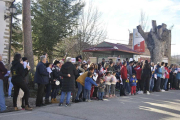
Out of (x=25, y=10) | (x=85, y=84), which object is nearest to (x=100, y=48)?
(x=25, y=10)

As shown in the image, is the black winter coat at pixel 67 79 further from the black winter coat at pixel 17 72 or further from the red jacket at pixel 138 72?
the red jacket at pixel 138 72

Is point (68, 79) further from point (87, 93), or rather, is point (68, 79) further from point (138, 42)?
point (138, 42)

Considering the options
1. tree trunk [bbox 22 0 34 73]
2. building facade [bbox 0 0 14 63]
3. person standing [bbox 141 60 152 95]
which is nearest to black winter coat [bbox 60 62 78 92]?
person standing [bbox 141 60 152 95]

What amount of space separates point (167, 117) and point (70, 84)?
148 inches

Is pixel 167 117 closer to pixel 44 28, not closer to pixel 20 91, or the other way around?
pixel 20 91

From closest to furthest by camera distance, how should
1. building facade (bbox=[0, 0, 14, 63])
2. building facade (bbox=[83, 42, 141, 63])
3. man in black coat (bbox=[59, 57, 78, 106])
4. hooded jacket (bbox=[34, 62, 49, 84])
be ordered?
hooded jacket (bbox=[34, 62, 49, 84]), man in black coat (bbox=[59, 57, 78, 106]), building facade (bbox=[0, 0, 14, 63]), building facade (bbox=[83, 42, 141, 63])

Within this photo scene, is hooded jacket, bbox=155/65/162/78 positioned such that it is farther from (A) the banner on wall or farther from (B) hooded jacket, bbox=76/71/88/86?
(A) the banner on wall

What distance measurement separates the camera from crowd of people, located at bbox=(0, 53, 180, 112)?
7.96 metres

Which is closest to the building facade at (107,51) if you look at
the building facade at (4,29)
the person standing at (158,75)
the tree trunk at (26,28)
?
the person standing at (158,75)

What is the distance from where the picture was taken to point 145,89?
47.2 feet

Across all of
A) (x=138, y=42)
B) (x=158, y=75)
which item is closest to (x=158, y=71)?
(x=158, y=75)

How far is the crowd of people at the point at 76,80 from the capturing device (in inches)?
314

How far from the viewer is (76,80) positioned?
995 cm

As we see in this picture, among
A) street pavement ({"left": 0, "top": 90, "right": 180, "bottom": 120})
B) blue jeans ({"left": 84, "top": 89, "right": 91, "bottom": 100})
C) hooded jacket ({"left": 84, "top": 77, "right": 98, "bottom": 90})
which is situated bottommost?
street pavement ({"left": 0, "top": 90, "right": 180, "bottom": 120})
